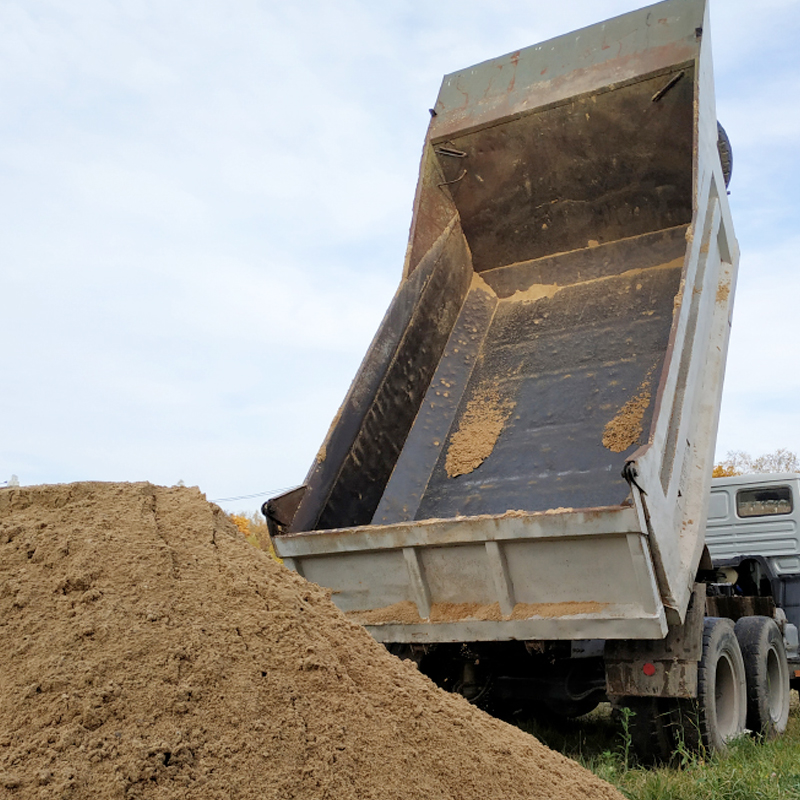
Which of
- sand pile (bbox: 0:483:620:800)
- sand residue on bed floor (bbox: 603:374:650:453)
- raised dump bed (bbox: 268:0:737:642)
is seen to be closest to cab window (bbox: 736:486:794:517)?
raised dump bed (bbox: 268:0:737:642)

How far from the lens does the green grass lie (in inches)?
130

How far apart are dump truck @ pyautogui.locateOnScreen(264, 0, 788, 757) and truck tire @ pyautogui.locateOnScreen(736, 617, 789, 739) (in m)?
0.04

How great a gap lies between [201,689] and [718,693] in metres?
3.33

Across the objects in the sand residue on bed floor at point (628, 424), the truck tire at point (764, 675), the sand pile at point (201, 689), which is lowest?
the truck tire at point (764, 675)

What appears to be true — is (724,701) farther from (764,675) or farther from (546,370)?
(546,370)

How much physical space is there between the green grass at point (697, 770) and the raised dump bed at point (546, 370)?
0.58m

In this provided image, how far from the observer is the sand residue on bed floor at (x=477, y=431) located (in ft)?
17.1

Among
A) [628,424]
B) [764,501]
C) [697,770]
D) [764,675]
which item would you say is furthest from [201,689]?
[764,501]

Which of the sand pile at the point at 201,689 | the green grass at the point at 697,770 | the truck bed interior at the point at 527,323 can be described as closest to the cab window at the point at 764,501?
the green grass at the point at 697,770

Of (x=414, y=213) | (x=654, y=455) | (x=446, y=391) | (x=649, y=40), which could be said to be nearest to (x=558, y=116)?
(x=649, y=40)

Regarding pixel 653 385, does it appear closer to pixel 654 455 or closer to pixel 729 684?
pixel 654 455

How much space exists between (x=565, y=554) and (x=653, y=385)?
1.61 metres

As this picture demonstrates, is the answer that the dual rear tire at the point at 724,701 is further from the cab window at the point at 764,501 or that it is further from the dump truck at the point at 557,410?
the cab window at the point at 764,501

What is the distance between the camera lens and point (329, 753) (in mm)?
2203
